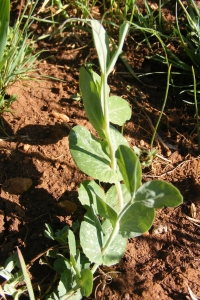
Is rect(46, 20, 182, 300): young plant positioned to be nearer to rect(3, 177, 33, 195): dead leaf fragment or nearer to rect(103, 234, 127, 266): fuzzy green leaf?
rect(103, 234, 127, 266): fuzzy green leaf

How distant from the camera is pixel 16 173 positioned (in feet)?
5.37

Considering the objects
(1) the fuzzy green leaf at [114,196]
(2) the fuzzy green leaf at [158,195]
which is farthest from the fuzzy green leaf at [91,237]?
(2) the fuzzy green leaf at [158,195]

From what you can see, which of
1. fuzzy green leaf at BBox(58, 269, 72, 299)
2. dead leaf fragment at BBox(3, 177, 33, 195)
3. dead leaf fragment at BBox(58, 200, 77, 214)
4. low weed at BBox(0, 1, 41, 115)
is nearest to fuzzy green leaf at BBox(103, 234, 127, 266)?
fuzzy green leaf at BBox(58, 269, 72, 299)

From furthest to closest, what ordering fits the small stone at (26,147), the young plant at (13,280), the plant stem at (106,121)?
1. the small stone at (26,147)
2. the young plant at (13,280)
3. the plant stem at (106,121)

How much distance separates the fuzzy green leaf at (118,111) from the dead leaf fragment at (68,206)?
311 millimetres

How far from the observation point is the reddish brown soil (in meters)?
1.46

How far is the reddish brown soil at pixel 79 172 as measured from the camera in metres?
1.46

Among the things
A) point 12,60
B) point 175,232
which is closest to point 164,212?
point 175,232

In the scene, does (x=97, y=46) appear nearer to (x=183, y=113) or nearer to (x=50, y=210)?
(x=50, y=210)

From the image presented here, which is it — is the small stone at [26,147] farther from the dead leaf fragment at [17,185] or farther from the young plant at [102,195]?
the young plant at [102,195]

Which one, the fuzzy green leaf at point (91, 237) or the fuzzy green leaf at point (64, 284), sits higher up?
the fuzzy green leaf at point (91, 237)

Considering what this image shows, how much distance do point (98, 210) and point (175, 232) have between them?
0.33 m

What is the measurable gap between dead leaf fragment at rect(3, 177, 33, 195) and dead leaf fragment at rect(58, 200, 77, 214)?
0.13m

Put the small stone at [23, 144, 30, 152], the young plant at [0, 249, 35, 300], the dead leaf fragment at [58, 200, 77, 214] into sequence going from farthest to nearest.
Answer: the small stone at [23, 144, 30, 152], the dead leaf fragment at [58, 200, 77, 214], the young plant at [0, 249, 35, 300]
